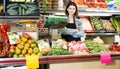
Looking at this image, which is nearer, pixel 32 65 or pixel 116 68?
pixel 32 65

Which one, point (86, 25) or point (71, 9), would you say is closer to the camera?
point (71, 9)

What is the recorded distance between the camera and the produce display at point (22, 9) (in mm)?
3002

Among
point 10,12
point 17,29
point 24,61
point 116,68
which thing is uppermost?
point 10,12

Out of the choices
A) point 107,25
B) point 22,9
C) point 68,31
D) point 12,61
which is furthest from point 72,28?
point 12,61

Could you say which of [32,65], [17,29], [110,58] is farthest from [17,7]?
[110,58]

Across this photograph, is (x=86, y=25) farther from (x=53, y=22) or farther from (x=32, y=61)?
(x=32, y=61)

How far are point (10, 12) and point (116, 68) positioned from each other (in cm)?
154

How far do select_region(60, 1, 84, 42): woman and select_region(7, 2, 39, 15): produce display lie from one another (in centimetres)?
126

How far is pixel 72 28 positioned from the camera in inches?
169

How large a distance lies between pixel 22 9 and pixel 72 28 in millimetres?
1445

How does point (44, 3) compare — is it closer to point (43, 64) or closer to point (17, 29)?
point (17, 29)

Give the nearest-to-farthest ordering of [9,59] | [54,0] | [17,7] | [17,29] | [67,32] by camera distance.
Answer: [9,59] → [17,7] → [17,29] → [67,32] → [54,0]

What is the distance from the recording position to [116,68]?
3.18 m

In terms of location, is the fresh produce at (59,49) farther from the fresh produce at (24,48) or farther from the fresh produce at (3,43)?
the fresh produce at (3,43)
